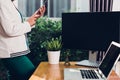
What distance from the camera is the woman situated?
2197mm

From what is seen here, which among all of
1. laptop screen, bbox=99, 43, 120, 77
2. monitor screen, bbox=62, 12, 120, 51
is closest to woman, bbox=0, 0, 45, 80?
monitor screen, bbox=62, 12, 120, 51

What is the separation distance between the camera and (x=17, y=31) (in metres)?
2.25

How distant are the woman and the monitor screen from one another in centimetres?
37

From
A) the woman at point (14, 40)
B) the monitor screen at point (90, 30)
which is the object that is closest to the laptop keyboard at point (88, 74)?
the monitor screen at point (90, 30)

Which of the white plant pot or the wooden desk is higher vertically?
the white plant pot

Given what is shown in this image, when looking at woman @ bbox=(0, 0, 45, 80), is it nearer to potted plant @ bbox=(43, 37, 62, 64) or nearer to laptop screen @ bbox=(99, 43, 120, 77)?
potted plant @ bbox=(43, 37, 62, 64)

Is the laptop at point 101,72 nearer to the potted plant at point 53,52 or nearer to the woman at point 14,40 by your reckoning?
the potted plant at point 53,52

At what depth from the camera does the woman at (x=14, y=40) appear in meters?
2.20

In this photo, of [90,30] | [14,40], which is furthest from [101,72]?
[14,40]

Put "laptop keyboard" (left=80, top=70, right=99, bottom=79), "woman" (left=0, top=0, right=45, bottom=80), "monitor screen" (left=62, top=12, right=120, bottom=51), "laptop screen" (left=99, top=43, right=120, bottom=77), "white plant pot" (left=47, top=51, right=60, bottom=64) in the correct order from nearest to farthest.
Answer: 1. "laptop screen" (left=99, top=43, right=120, bottom=77)
2. "laptop keyboard" (left=80, top=70, right=99, bottom=79)
3. "woman" (left=0, top=0, right=45, bottom=80)
4. "monitor screen" (left=62, top=12, right=120, bottom=51)
5. "white plant pot" (left=47, top=51, right=60, bottom=64)

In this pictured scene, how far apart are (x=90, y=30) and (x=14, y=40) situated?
0.70 meters

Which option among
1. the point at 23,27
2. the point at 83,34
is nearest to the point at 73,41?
the point at 83,34

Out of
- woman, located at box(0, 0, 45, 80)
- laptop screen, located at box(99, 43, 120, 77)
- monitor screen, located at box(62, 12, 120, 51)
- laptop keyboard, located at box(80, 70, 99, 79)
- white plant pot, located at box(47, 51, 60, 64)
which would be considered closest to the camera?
laptop screen, located at box(99, 43, 120, 77)

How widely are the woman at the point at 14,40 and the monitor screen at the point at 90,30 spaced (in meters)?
0.37
